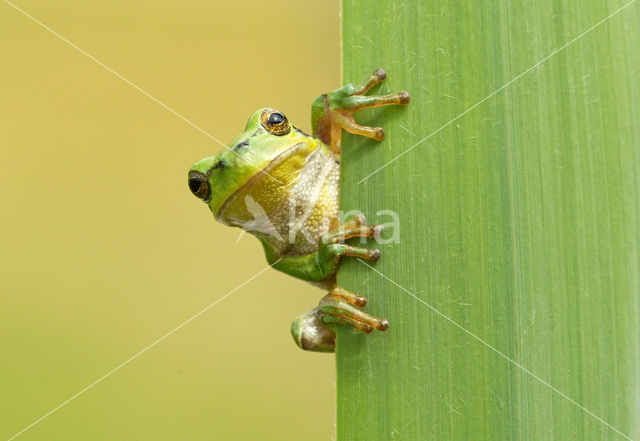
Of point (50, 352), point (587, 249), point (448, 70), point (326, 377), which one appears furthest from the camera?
point (326, 377)

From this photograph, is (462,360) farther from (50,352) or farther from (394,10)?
(50,352)

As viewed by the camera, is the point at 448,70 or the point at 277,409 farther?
the point at 277,409

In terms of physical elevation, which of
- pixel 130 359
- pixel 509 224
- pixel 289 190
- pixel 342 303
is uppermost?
pixel 289 190

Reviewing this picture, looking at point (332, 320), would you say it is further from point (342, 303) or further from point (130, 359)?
point (130, 359)

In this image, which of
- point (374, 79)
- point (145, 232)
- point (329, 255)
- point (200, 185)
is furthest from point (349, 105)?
point (145, 232)

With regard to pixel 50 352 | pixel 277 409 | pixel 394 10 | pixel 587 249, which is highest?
pixel 394 10

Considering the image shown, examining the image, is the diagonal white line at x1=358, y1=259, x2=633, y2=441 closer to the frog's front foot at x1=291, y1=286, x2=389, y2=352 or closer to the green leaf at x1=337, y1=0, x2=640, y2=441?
the green leaf at x1=337, y1=0, x2=640, y2=441

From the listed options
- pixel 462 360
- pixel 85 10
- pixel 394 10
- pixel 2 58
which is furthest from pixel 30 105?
pixel 462 360

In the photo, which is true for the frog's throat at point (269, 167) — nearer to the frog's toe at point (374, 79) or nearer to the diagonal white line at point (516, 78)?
the frog's toe at point (374, 79)
